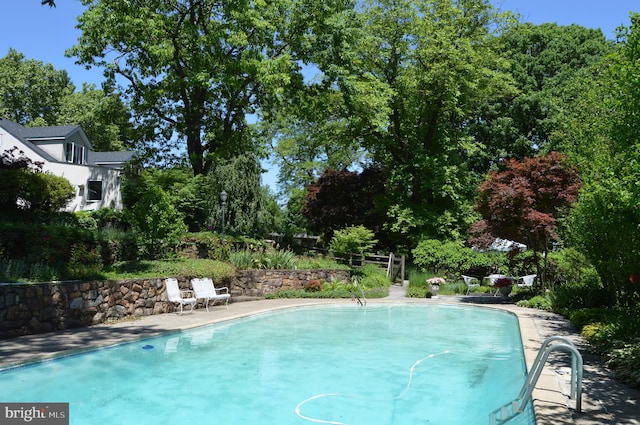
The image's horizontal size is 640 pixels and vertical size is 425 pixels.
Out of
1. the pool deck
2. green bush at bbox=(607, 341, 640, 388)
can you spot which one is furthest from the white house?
green bush at bbox=(607, 341, 640, 388)

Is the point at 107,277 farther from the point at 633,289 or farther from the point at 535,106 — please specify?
the point at 535,106

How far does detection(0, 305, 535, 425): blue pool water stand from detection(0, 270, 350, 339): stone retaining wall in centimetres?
192

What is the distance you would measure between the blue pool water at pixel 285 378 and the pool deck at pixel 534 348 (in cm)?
27

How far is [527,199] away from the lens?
1497 cm

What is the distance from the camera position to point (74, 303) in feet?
34.1

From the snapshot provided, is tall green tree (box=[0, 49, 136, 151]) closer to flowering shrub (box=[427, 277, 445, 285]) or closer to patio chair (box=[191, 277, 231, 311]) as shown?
flowering shrub (box=[427, 277, 445, 285])

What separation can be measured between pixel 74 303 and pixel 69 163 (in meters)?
23.5

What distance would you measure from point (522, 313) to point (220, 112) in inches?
610

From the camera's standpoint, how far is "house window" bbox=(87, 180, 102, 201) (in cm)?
3114

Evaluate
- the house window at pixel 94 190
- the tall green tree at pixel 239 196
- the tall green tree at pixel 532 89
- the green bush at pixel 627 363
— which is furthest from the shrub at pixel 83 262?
the tall green tree at pixel 532 89

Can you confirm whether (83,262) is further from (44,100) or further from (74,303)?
(44,100)

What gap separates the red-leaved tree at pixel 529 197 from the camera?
49.4 feet

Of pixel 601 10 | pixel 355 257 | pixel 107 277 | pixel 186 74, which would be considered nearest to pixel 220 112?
pixel 186 74

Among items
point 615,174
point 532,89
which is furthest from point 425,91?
point 615,174
